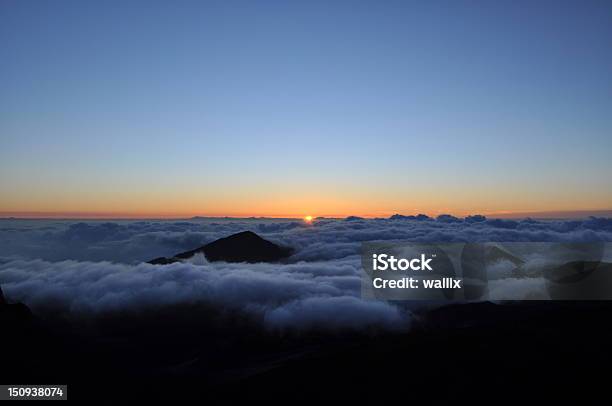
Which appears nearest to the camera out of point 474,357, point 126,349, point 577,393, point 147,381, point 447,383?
point 577,393

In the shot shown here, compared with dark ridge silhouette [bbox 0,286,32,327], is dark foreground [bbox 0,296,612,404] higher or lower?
lower

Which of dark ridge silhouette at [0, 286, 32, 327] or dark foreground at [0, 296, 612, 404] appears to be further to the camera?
dark ridge silhouette at [0, 286, 32, 327]

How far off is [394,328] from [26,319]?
127057 mm

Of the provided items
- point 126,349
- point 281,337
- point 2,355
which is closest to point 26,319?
point 2,355

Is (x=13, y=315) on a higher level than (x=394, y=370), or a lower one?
higher

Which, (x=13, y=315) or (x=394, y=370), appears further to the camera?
(x=13, y=315)

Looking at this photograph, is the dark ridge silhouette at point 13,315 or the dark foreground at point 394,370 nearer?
the dark foreground at point 394,370

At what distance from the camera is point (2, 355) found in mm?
86500

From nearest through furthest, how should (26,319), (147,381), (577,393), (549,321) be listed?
(577,393)
(147,381)
(26,319)
(549,321)

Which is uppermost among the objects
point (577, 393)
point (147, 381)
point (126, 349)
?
point (577, 393)

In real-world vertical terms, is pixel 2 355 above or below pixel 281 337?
above

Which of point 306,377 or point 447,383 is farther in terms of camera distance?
point 306,377

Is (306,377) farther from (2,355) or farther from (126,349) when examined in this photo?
(126,349)

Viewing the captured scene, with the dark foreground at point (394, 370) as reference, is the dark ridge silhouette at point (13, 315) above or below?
above
